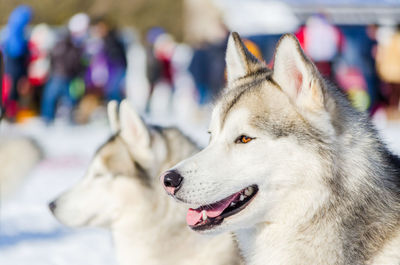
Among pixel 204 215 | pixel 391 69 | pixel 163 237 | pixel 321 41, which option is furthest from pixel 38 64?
pixel 204 215

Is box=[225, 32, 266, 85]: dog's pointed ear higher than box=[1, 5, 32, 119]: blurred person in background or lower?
higher

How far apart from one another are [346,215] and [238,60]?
83 cm

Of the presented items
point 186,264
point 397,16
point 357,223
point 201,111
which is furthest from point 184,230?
point 397,16

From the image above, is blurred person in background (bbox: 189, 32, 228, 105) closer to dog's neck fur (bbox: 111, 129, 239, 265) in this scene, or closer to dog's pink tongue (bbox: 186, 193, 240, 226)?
dog's neck fur (bbox: 111, 129, 239, 265)

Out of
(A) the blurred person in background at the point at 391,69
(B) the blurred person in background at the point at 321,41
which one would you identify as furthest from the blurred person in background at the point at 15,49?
(A) the blurred person in background at the point at 391,69

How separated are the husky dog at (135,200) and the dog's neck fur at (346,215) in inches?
39.6

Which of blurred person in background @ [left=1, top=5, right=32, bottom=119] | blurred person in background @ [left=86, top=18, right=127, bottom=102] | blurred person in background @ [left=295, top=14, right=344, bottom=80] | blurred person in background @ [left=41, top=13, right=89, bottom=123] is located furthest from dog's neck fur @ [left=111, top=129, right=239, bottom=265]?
blurred person in background @ [left=86, top=18, right=127, bottom=102]

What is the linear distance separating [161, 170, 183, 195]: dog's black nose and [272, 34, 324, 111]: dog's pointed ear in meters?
0.48

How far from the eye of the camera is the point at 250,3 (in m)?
16.2

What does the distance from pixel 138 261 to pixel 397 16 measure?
11656 millimetres

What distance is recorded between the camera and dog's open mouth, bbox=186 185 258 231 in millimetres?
2156

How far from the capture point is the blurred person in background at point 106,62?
11547 mm

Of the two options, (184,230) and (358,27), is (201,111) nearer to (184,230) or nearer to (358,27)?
(358,27)

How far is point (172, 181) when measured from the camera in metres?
2.14
